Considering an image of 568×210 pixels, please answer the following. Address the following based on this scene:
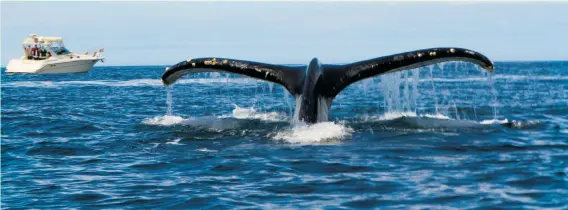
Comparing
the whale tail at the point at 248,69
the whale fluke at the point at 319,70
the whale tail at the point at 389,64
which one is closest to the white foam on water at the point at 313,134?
the whale fluke at the point at 319,70

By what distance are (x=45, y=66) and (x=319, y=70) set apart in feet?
175

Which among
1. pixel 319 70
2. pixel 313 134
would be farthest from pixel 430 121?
pixel 313 134

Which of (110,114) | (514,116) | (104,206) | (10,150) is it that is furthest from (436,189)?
(110,114)

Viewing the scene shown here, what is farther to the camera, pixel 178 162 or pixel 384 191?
pixel 178 162

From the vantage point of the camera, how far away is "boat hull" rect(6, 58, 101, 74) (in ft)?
198

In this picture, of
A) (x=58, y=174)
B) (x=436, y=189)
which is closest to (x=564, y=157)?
(x=436, y=189)

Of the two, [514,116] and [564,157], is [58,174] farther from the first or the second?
[514,116]

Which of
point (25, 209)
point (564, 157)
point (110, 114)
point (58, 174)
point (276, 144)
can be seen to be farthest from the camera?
point (110, 114)

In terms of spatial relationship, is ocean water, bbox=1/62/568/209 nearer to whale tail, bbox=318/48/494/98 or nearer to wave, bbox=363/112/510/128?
wave, bbox=363/112/510/128

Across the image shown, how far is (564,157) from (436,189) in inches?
119

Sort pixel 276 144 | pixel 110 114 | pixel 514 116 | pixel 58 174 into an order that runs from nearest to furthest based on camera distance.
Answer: pixel 58 174
pixel 276 144
pixel 514 116
pixel 110 114

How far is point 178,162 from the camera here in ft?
30.4

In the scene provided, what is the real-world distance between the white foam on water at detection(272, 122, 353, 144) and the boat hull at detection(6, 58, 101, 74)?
53155 millimetres

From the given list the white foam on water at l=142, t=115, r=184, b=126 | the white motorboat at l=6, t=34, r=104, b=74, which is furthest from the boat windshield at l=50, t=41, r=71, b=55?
the white foam on water at l=142, t=115, r=184, b=126
